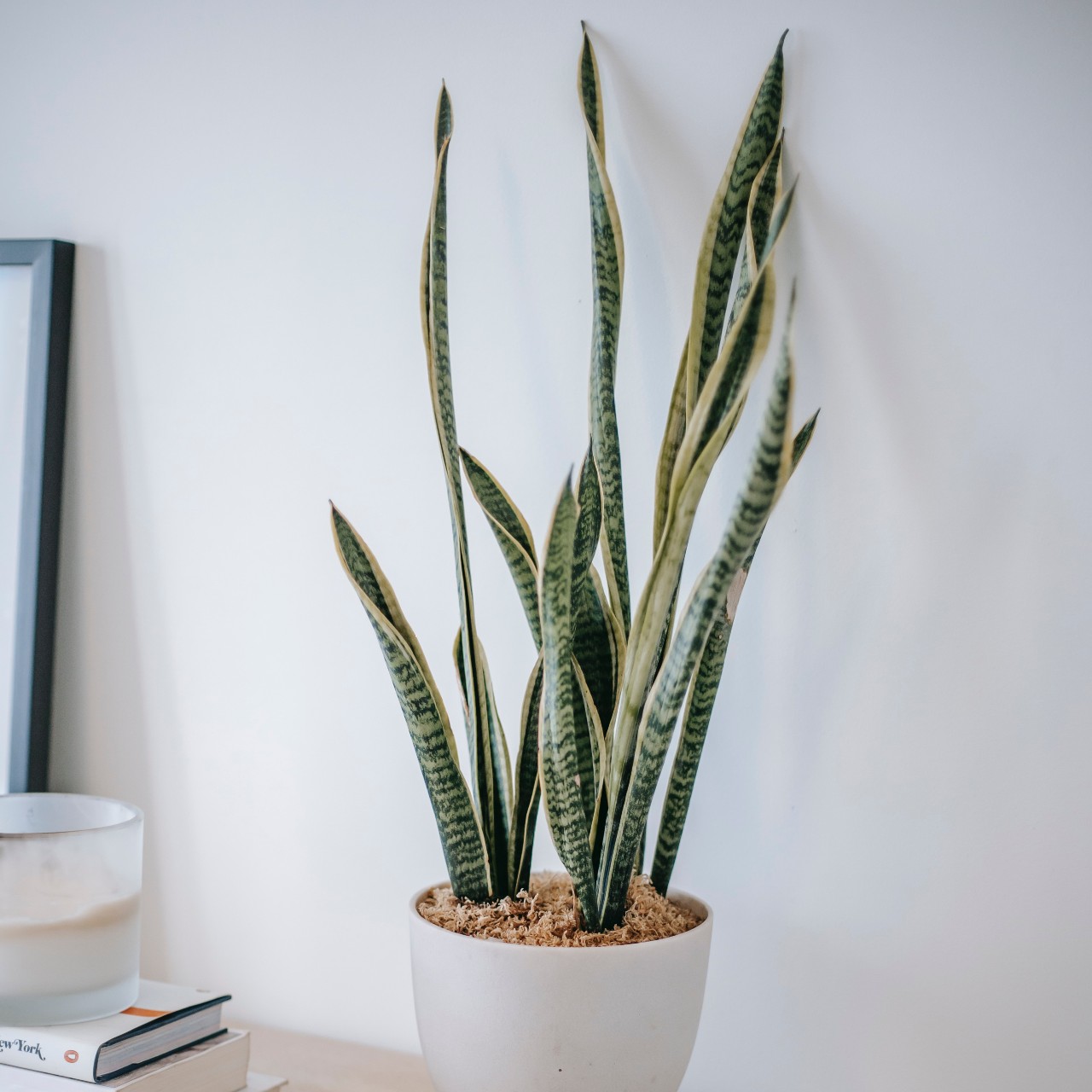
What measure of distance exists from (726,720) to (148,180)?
77 centimetres

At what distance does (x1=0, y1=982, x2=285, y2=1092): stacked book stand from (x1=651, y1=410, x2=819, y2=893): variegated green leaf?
0.37 m

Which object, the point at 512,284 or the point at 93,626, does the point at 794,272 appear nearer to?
the point at 512,284

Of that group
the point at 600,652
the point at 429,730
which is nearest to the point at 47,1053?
the point at 429,730

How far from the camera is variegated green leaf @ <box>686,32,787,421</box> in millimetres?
675

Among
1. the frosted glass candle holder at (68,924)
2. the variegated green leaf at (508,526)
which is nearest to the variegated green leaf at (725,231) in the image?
the variegated green leaf at (508,526)

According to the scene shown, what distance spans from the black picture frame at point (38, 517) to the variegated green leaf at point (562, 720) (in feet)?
2.04

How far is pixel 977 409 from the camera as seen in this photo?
2.25ft

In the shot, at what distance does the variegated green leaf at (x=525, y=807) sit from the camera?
69 centimetres

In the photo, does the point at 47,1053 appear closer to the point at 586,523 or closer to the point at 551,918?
the point at 551,918

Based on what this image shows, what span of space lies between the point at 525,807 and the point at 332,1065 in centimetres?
33

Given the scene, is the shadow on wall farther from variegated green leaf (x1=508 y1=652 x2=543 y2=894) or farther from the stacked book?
variegated green leaf (x1=508 y1=652 x2=543 y2=894)

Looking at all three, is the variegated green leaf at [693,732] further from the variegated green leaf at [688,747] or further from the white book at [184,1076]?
the white book at [184,1076]

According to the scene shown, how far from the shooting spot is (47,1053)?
26.7 inches

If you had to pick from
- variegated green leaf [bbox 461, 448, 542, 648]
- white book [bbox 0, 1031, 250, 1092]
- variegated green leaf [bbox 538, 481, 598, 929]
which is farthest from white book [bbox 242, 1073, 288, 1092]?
variegated green leaf [bbox 461, 448, 542, 648]
